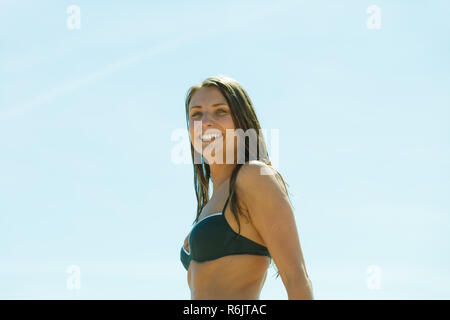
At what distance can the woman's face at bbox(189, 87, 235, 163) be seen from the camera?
537cm

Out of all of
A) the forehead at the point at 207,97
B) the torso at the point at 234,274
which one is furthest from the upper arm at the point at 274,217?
the forehead at the point at 207,97

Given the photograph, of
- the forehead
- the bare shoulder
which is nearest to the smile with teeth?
the forehead

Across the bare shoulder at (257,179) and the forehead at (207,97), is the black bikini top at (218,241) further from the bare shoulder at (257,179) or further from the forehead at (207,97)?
the forehead at (207,97)

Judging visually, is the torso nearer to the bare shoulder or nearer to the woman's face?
the bare shoulder

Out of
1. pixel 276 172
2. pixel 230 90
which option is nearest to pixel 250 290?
pixel 276 172

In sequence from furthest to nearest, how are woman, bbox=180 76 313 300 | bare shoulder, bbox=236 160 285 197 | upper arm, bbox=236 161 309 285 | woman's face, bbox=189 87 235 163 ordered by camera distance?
woman's face, bbox=189 87 235 163 < bare shoulder, bbox=236 160 285 197 < woman, bbox=180 76 313 300 < upper arm, bbox=236 161 309 285

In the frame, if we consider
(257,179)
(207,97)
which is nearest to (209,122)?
(207,97)

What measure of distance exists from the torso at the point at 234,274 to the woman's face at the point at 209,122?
27.1 inches

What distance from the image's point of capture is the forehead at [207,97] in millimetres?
5441

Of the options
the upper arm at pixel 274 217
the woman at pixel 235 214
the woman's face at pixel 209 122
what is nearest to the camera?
the upper arm at pixel 274 217

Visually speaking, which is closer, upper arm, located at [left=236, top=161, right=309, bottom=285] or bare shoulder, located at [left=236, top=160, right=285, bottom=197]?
upper arm, located at [left=236, top=161, right=309, bottom=285]

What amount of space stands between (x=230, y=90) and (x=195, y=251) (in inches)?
51.9
